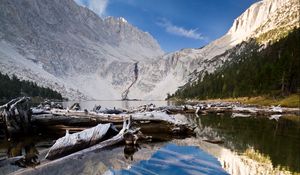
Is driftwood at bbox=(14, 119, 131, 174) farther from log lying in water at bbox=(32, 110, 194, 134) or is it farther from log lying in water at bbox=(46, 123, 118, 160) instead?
log lying in water at bbox=(32, 110, 194, 134)

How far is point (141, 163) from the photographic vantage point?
12164mm

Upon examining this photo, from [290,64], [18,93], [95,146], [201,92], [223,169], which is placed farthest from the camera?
[201,92]

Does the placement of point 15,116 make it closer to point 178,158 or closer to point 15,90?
point 178,158

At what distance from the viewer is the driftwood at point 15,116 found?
64.3ft

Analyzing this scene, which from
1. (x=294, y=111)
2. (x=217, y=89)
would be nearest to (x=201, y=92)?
(x=217, y=89)

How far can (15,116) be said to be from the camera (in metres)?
19.8

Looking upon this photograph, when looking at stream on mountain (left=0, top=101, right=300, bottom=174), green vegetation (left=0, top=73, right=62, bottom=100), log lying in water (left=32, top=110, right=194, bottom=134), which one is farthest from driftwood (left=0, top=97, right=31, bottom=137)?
green vegetation (left=0, top=73, right=62, bottom=100)

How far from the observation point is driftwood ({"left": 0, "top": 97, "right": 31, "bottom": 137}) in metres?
19.6

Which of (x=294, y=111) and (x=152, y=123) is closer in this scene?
(x=152, y=123)

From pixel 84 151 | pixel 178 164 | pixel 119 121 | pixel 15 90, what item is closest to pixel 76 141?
pixel 84 151

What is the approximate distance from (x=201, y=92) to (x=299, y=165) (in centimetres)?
15103

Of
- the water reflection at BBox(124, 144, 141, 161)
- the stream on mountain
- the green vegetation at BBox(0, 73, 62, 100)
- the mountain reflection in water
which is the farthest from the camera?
the green vegetation at BBox(0, 73, 62, 100)

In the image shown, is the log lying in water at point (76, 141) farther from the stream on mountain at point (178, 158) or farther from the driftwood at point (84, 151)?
the stream on mountain at point (178, 158)

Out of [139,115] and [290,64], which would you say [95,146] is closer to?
[139,115]
